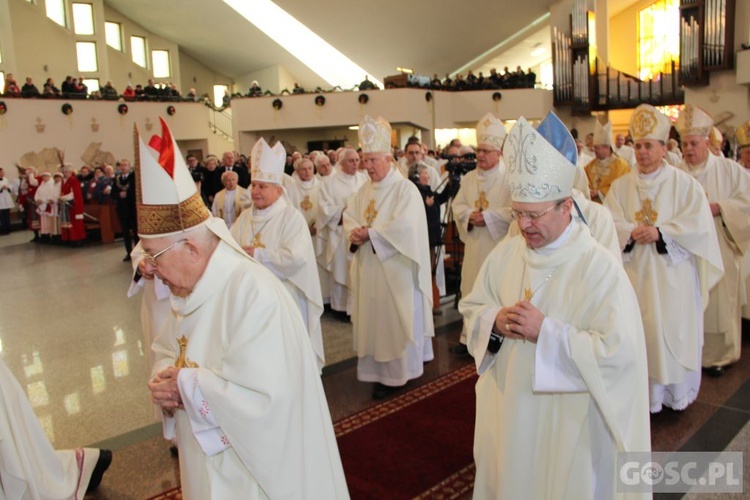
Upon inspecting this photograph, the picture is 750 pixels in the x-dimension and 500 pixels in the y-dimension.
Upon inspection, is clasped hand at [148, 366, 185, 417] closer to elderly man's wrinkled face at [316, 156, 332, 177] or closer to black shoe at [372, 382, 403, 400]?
black shoe at [372, 382, 403, 400]

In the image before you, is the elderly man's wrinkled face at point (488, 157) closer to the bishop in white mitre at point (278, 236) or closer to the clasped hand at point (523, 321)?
the bishop in white mitre at point (278, 236)

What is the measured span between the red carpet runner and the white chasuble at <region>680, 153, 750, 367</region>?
2267 millimetres

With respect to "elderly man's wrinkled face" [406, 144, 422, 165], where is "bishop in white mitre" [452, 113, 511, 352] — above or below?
below

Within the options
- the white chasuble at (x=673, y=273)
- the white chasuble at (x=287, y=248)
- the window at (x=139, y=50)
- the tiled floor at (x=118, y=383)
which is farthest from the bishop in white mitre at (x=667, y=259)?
the window at (x=139, y=50)

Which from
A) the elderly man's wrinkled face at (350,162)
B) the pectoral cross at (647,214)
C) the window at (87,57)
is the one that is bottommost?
the pectoral cross at (647,214)

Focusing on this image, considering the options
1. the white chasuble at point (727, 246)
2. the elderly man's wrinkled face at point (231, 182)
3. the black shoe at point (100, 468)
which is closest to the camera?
the black shoe at point (100, 468)

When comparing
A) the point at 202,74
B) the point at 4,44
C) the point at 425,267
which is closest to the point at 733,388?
the point at 425,267

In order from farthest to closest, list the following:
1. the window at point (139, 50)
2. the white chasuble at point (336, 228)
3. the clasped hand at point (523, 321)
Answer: the window at point (139, 50), the white chasuble at point (336, 228), the clasped hand at point (523, 321)

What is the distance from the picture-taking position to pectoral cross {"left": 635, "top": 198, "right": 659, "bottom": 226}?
15.0ft

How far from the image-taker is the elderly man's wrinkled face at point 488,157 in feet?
18.4

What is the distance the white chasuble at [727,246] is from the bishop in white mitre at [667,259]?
0.98m

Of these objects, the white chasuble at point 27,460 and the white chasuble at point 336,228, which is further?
the white chasuble at point 336,228

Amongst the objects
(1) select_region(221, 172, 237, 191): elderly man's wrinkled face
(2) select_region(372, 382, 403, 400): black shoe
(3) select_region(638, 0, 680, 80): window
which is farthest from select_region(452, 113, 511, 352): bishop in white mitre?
(3) select_region(638, 0, 680, 80): window

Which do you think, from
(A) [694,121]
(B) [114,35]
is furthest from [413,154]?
(B) [114,35]
